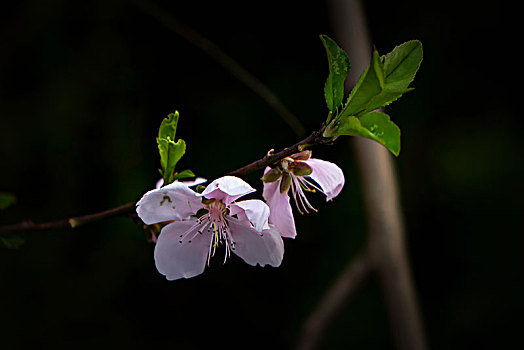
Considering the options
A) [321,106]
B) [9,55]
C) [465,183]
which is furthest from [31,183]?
[465,183]

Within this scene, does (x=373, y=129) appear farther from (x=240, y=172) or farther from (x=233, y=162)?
(x=233, y=162)

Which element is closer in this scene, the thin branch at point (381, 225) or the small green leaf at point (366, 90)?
the small green leaf at point (366, 90)

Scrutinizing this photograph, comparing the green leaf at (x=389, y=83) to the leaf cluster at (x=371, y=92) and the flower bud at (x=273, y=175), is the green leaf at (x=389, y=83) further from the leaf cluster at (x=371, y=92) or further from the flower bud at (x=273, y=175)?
the flower bud at (x=273, y=175)

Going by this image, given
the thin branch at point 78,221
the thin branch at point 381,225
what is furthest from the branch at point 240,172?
the thin branch at point 381,225

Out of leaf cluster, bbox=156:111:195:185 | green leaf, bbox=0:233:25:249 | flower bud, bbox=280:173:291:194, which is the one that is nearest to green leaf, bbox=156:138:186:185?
leaf cluster, bbox=156:111:195:185

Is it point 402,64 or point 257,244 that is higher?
point 402,64

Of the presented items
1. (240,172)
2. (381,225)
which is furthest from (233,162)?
(240,172)
